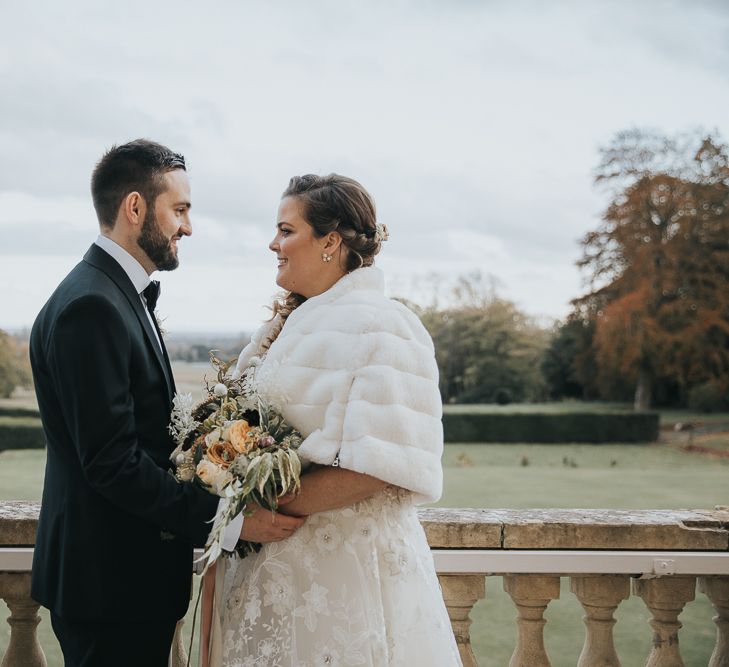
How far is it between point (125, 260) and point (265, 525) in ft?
2.85

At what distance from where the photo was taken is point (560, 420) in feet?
95.6

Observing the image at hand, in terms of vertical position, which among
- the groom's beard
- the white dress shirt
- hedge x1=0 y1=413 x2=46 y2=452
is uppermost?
the groom's beard

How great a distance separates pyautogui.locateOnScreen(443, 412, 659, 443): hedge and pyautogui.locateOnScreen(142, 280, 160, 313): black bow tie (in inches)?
1040

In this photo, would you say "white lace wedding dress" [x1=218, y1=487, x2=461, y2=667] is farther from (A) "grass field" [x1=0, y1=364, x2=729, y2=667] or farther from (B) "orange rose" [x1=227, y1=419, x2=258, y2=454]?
(A) "grass field" [x1=0, y1=364, x2=729, y2=667]

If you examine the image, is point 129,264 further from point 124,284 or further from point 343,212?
point 343,212

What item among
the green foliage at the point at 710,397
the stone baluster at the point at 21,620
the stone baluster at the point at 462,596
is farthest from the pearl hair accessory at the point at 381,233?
the green foliage at the point at 710,397

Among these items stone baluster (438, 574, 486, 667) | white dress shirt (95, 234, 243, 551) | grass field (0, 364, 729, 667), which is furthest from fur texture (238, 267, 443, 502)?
grass field (0, 364, 729, 667)

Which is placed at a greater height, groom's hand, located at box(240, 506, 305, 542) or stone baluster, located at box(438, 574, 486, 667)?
groom's hand, located at box(240, 506, 305, 542)

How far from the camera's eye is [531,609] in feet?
8.91

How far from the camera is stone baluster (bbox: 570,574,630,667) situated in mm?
2707

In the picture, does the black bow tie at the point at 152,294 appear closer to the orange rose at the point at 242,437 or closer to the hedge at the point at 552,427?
the orange rose at the point at 242,437

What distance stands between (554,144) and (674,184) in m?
61.8

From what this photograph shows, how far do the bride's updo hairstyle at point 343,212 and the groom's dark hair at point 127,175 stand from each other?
0.39 metres

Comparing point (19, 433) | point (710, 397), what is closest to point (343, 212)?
point (19, 433)
